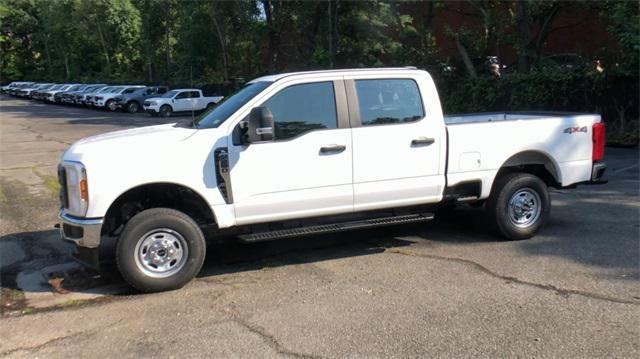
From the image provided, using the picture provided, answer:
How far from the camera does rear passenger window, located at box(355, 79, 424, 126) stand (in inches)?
246

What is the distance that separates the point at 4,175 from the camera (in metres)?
13.2

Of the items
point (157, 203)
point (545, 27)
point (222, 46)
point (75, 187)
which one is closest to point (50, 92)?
point (222, 46)

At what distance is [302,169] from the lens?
232 inches

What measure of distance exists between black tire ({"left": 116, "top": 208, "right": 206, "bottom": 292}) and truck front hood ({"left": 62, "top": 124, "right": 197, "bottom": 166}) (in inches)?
21.6

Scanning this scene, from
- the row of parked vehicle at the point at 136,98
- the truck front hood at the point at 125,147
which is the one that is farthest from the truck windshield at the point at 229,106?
the row of parked vehicle at the point at 136,98

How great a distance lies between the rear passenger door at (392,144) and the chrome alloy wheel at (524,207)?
105cm

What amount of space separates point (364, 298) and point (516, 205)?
2654mm

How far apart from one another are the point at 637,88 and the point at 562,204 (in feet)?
34.4

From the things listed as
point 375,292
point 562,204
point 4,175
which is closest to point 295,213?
point 375,292

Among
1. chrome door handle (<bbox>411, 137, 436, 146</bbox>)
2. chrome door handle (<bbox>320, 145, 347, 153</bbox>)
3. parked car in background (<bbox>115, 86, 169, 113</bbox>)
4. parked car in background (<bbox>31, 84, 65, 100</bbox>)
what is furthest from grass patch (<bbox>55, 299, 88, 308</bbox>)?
parked car in background (<bbox>31, 84, 65, 100</bbox>)

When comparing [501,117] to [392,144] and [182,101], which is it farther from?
[182,101]

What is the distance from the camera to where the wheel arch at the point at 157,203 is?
5625 mm

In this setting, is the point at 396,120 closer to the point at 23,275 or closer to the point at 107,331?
the point at 107,331

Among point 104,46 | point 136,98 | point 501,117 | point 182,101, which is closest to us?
point 501,117
